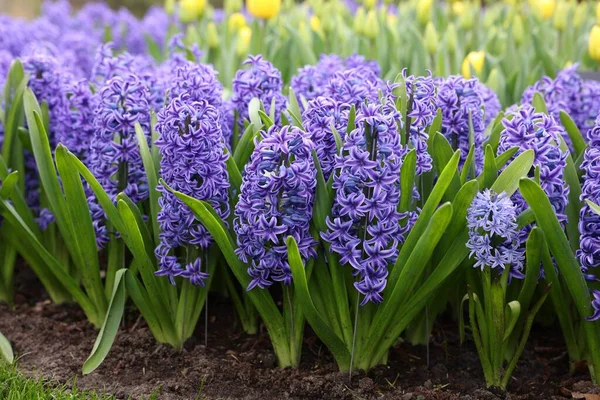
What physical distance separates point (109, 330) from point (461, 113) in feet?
4.50

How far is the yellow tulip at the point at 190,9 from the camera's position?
5.32m

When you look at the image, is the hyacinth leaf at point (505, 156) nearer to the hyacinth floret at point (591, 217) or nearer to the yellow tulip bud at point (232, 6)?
the hyacinth floret at point (591, 217)

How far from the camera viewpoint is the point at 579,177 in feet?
8.82

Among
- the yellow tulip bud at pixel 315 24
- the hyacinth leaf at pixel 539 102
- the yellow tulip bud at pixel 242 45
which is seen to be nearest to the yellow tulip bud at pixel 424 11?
the yellow tulip bud at pixel 315 24

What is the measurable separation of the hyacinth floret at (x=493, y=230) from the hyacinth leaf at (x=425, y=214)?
0.32ft

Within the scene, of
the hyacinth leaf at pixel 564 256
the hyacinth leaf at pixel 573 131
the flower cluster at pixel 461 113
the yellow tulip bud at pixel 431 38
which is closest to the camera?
the hyacinth leaf at pixel 564 256

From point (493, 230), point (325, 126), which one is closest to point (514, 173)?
point (493, 230)

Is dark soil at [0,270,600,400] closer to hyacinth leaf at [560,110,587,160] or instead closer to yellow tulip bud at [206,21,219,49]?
hyacinth leaf at [560,110,587,160]

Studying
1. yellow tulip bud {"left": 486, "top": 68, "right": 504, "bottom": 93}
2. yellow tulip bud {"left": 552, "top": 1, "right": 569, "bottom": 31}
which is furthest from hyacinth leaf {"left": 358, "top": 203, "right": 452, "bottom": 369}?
yellow tulip bud {"left": 552, "top": 1, "right": 569, "bottom": 31}

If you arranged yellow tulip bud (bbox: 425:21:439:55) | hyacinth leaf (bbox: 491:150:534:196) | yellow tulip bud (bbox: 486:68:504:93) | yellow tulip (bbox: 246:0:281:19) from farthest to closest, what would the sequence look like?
yellow tulip (bbox: 246:0:281:19), yellow tulip bud (bbox: 425:21:439:55), yellow tulip bud (bbox: 486:68:504:93), hyacinth leaf (bbox: 491:150:534:196)

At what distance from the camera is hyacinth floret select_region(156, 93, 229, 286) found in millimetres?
2279

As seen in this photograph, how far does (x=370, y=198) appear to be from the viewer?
2135mm

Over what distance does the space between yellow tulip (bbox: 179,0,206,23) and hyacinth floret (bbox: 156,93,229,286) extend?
10.0 feet

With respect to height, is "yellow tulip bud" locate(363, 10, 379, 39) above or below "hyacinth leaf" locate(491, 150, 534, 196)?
above
